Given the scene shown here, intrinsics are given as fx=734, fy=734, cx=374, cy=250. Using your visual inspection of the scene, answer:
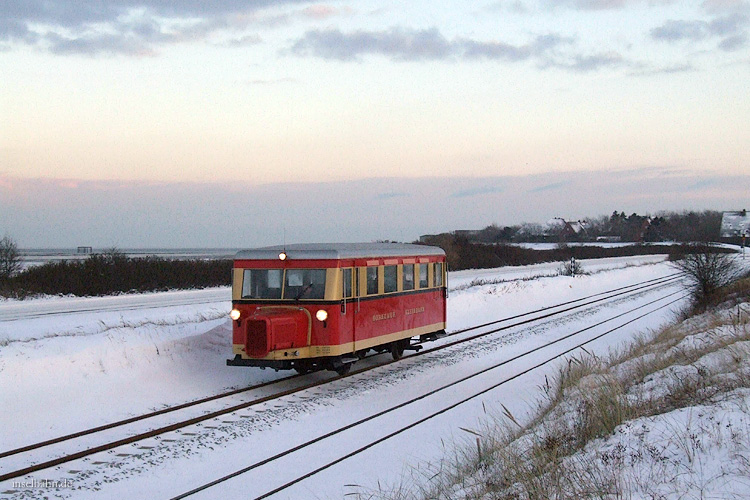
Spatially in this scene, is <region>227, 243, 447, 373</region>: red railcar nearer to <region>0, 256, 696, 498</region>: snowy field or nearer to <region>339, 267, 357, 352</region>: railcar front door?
<region>339, 267, 357, 352</region>: railcar front door

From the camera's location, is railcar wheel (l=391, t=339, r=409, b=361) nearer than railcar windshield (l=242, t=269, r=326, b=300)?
No

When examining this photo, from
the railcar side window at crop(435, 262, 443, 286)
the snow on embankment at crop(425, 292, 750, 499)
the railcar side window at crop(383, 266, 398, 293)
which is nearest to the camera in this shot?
the snow on embankment at crop(425, 292, 750, 499)

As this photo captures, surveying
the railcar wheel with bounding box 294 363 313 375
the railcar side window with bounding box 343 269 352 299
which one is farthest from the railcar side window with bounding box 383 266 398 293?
the railcar wheel with bounding box 294 363 313 375

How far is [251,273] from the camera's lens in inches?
575

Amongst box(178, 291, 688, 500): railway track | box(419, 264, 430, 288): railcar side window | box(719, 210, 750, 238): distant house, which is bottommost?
box(178, 291, 688, 500): railway track

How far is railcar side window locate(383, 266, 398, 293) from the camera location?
15.8m

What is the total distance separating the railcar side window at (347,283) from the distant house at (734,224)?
132616 millimetres

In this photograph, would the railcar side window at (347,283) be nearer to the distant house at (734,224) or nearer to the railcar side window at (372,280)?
the railcar side window at (372,280)

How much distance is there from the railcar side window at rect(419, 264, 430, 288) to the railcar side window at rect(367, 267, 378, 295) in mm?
2344

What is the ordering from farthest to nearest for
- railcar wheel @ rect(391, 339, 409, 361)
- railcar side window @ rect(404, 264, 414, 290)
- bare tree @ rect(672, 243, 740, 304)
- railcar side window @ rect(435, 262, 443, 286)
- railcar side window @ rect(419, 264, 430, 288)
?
bare tree @ rect(672, 243, 740, 304)
railcar side window @ rect(435, 262, 443, 286)
railcar side window @ rect(419, 264, 430, 288)
railcar wheel @ rect(391, 339, 409, 361)
railcar side window @ rect(404, 264, 414, 290)

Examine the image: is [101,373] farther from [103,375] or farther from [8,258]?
[8,258]

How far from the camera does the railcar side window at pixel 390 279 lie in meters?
15.8

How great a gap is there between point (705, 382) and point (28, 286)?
34.4 meters

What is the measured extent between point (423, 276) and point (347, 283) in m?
3.76
